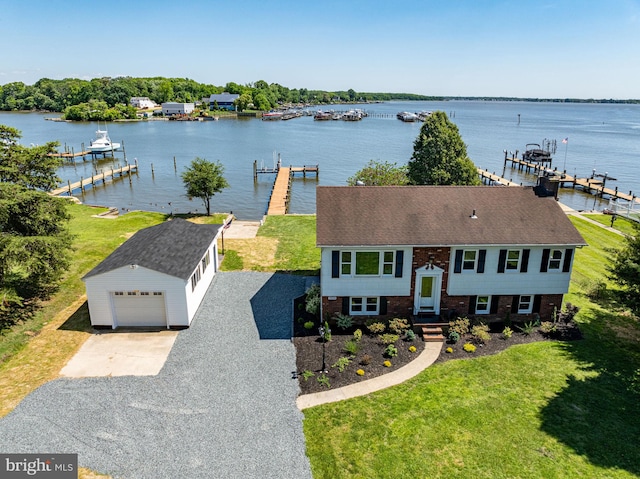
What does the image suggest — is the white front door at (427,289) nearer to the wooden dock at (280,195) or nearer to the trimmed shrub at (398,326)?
the trimmed shrub at (398,326)

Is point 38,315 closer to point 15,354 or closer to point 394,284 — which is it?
point 15,354

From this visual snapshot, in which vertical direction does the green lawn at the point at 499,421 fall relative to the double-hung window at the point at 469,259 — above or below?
below

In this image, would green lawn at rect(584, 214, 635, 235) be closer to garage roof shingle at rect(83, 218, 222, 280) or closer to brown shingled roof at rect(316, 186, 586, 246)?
brown shingled roof at rect(316, 186, 586, 246)

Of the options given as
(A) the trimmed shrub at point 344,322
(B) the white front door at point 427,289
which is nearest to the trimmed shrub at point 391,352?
(A) the trimmed shrub at point 344,322

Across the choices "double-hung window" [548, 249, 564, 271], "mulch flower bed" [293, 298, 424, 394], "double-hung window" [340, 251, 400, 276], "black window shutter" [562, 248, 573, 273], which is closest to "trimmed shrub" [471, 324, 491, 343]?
"mulch flower bed" [293, 298, 424, 394]

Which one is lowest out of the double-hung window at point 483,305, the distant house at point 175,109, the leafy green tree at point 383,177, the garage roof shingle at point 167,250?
the double-hung window at point 483,305

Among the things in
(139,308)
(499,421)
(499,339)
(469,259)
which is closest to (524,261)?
(469,259)
